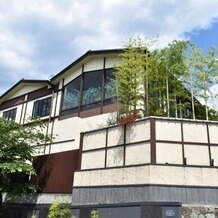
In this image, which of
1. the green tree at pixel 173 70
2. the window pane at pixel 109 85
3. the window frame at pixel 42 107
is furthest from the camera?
the window frame at pixel 42 107

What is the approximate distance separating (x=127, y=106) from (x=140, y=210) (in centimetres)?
562

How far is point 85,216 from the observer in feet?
48.5

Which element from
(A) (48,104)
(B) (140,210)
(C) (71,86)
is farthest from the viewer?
(A) (48,104)

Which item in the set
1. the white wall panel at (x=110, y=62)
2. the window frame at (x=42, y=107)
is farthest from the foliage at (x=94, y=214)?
the window frame at (x=42, y=107)

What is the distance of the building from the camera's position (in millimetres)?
13359

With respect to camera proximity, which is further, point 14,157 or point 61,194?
point 14,157

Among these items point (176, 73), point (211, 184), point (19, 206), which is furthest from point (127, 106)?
→ point (19, 206)

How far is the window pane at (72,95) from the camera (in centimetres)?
2147

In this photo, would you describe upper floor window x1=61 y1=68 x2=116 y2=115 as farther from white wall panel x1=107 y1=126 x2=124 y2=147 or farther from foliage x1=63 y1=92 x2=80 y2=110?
white wall panel x1=107 y1=126 x2=124 y2=147

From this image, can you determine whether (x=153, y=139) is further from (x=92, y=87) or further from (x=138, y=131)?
(x=92, y=87)

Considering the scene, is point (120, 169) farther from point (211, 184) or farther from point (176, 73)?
point (176, 73)

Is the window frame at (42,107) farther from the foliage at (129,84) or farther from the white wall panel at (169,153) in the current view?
the white wall panel at (169,153)

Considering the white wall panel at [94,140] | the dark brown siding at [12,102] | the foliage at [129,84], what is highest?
the dark brown siding at [12,102]

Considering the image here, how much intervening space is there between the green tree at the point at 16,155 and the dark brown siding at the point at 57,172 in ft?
2.00
